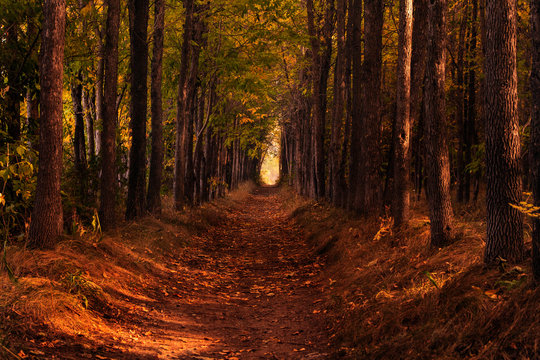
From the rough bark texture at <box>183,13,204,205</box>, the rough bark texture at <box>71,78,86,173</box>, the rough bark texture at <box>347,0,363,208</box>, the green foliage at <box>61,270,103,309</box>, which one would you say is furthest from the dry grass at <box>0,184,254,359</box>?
the rough bark texture at <box>183,13,204,205</box>

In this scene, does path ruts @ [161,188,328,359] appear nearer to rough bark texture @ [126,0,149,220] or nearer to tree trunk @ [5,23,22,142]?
rough bark texture @ [126,0,149,220]

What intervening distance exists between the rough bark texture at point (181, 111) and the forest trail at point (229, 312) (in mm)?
3427

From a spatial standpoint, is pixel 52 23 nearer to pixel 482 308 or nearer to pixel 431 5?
pixel 431 5

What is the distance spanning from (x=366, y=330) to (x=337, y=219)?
362 inches

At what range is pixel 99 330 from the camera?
234 inches

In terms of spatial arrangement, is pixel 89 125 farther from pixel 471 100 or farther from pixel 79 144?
pixel 471 100

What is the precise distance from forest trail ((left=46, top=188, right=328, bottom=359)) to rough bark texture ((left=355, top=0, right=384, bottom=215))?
8.26ft

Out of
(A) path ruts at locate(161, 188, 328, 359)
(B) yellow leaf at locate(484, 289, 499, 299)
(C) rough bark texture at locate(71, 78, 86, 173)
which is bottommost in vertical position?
(A) path ruts at locate(161, 188, 328, 359)

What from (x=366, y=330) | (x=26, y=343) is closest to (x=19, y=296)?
(x=26, y=343)

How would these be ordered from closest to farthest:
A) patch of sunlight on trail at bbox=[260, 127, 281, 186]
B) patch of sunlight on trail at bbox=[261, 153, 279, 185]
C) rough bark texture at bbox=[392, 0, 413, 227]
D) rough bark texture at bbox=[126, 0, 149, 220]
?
rough bark texture at bbox=[392, 0, 413, 227], rough bark texture at bbox=[126, 0, 149, 220], patch of sunlight on trail at bbox=[260, 127, 281, 186], patch of sunlight on trail at bbox=[261, 153, 279, 185]

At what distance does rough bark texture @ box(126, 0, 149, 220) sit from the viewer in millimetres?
12789

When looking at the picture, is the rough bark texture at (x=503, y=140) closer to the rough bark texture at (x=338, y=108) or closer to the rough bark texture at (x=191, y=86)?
the rough bark texture at (x=191, y=86)

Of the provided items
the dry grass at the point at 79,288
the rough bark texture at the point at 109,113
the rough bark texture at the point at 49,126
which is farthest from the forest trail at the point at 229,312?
the rough bark texture at the point at 109,113

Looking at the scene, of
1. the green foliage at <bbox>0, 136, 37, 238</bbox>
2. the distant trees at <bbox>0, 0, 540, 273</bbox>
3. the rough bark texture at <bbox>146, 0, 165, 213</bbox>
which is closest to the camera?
the distant trees at <bbox>0, 0, 540, 273</bbox>
